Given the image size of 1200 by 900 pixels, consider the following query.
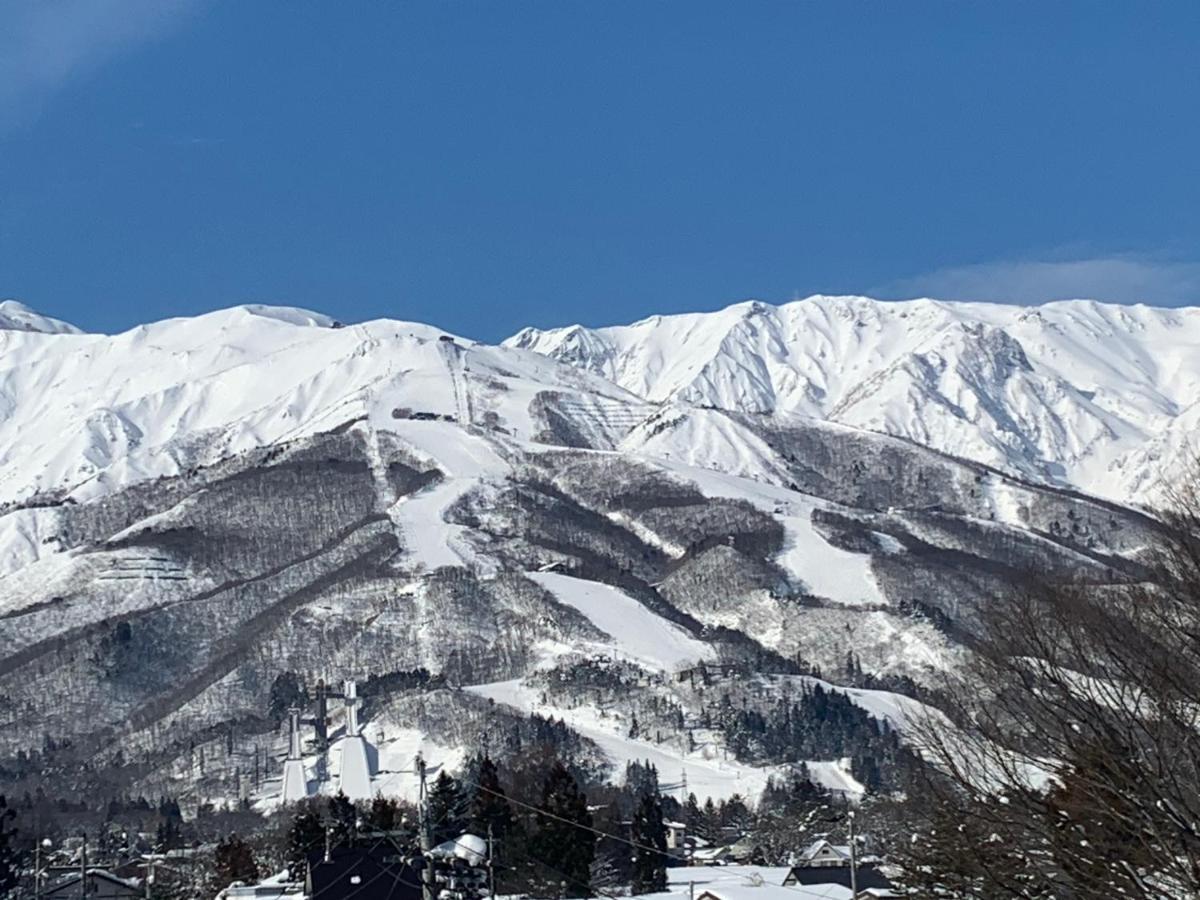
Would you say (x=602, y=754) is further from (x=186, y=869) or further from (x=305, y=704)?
(x=186, y=869)

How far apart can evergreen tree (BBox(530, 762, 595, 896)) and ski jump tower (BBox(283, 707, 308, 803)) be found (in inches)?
3057

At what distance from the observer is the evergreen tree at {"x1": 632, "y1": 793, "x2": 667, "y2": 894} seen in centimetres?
7044

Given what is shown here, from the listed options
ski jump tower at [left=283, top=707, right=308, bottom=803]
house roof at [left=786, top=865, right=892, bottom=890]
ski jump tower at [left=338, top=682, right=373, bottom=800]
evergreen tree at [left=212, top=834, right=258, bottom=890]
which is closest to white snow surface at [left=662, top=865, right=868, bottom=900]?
house roof at [left=786, top=865, right=892, bottom=890]

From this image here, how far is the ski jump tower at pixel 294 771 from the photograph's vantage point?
15000cm

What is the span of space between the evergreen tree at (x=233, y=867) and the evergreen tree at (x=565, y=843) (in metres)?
14.7

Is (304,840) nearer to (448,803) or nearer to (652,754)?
(448,803)

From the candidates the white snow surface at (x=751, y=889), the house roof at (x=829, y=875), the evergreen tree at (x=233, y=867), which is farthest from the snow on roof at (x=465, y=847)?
the house roof at (x=829, y=875)

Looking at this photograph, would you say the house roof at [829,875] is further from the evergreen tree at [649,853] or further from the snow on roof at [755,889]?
the evergreen tree at [649,853]

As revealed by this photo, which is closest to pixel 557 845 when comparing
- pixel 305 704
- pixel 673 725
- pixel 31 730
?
pixel 673 725

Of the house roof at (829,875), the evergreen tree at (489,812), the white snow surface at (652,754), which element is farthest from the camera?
the white snow surface at (652,754)

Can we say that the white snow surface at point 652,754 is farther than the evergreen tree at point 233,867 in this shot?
Yes

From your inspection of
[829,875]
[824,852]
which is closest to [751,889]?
[829,875]

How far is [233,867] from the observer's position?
7906 cm

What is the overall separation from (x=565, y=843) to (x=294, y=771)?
93378 millimetres
